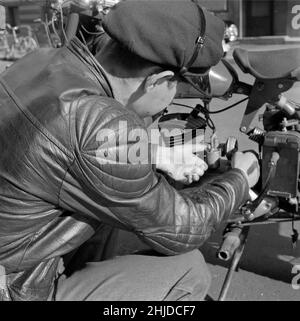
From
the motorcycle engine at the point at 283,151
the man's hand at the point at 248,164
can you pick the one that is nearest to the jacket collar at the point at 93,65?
the man's hand at the point at 248,164

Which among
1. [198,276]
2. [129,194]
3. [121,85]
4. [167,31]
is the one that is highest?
[167,31]

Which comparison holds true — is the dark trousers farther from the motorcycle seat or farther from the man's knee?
the motorcycle seat

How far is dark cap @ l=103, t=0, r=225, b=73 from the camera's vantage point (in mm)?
1534

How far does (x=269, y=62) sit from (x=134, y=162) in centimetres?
88

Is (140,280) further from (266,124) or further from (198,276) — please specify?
(266,124)

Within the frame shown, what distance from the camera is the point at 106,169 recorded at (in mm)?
1468

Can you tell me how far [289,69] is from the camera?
78.1 inches

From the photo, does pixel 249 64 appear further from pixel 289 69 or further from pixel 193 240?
pixel 193 240

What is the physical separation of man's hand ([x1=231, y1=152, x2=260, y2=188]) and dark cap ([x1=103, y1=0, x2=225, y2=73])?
53 cm

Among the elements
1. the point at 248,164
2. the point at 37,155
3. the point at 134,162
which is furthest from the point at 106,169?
the point at 248,164

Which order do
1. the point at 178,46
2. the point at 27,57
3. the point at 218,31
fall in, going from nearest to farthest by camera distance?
the point at 178,46 → the point at 218,31 → the point at 27,57

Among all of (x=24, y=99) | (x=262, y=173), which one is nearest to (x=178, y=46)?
(x=24, y=99)

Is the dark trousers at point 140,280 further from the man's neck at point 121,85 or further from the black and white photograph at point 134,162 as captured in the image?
the man's neck at point 121,85
